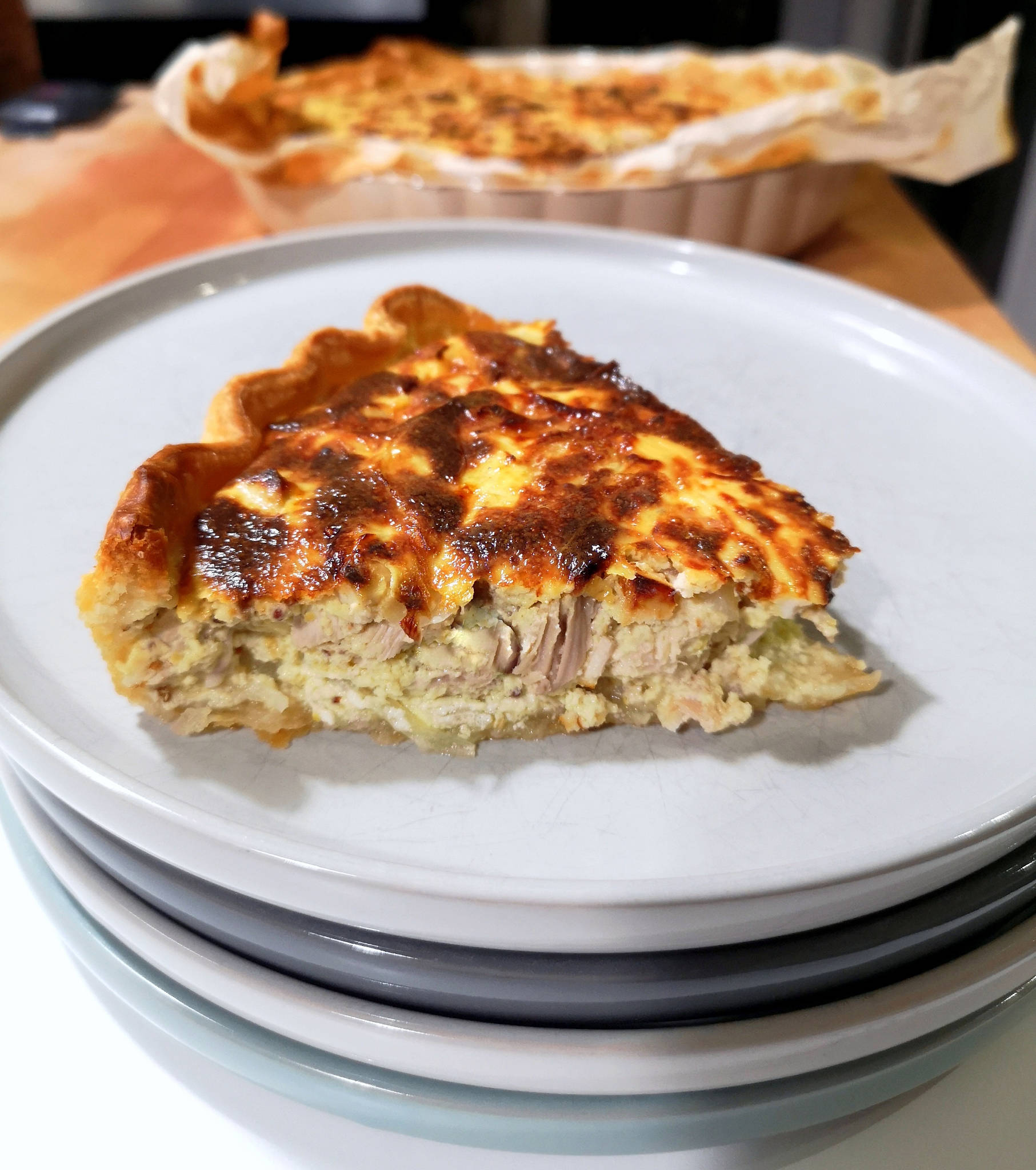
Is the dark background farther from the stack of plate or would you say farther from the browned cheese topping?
the stack of plate

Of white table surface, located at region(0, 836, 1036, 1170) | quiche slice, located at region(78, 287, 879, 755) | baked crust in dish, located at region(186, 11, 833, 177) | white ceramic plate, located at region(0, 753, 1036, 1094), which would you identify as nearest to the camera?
white ceramic plate, located at region(0, 753, 1036, 1094)

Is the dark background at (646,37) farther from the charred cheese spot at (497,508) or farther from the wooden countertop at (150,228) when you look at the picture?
the charred cheese spot at (497,508)

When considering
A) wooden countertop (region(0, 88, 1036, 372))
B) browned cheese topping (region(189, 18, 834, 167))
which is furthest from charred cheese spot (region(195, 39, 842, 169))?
wooden countertop (region(0, 88, 1036, 372))

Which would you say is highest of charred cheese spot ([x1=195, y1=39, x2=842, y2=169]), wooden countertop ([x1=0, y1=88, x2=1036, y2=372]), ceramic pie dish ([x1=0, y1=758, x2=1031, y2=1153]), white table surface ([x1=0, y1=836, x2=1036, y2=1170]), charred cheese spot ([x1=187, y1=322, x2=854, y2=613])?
charred cheese spot ([x1=187, y1=322, x2=854, y2=613])

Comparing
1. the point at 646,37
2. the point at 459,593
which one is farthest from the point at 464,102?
the point at 459,593

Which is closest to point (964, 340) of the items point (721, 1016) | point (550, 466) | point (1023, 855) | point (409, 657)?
point (550, 466)

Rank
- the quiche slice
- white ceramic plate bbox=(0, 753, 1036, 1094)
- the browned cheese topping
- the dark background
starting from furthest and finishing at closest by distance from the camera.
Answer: the dark background
the browned cheese topping
the quiche slice
white ceramic plate bbox=(0, 753, 1036, 1094)

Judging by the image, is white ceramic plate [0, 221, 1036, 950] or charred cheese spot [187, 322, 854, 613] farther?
charred cheese spot [187, 322, 854, 613]

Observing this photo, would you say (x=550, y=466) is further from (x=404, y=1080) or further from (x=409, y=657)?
(x=404, y=1080)

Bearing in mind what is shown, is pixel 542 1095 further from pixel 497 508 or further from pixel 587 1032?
pixel 497 508
